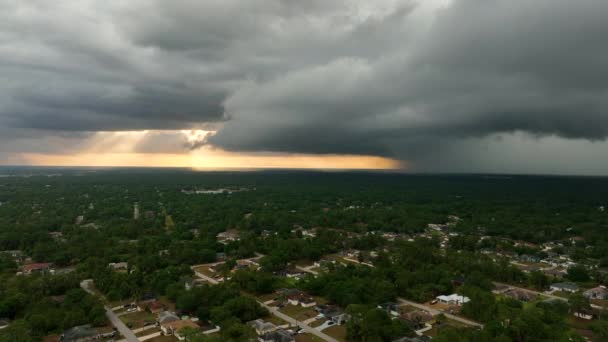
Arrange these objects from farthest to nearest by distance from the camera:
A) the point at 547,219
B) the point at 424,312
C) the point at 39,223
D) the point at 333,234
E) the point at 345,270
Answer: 1. the point at 547,219
2. the point at 39,223
3. the point at 333,234
4. the point at 345,270
5. the point at 424,312

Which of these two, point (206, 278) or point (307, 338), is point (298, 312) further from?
point (206, 278)

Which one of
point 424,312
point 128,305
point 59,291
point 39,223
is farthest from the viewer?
point 39,223

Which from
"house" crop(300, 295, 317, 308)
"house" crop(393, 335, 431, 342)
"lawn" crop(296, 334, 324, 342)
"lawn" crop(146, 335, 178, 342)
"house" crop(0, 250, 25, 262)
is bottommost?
"house" crop(0, 250, 25, 262)

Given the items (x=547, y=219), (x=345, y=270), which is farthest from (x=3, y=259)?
(x=547, y=219)

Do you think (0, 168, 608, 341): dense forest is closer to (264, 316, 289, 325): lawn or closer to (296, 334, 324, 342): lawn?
(264, 316, 289, 325): lawn

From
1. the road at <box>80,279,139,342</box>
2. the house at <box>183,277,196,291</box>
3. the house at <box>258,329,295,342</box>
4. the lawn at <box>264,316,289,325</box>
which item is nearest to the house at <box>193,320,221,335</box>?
the house at <box>258,329,295,342</box>

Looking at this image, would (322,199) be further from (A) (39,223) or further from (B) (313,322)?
(B) (313,322)
